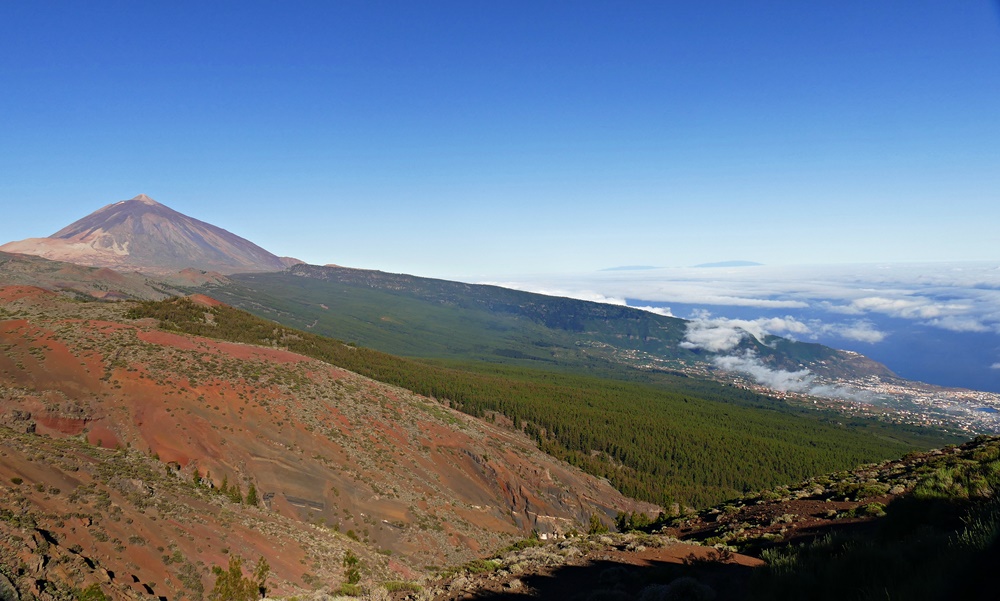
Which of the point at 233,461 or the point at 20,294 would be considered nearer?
the point at 233,461

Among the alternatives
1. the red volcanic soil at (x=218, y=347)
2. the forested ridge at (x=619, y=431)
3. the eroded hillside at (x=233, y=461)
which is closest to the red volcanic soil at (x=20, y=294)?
the eroded hillside at (x=233, y=461)

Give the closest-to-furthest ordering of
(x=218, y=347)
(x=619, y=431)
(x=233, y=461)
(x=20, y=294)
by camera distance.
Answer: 1. (x=233, y=461)
2. (x=218, y=347)
3. (x=20, y=294)
4. (x=619, y=431)

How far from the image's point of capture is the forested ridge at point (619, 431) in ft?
285

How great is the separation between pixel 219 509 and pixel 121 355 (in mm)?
29735

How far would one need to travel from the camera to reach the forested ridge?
87000 mm

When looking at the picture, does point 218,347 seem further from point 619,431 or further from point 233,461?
point 619,431

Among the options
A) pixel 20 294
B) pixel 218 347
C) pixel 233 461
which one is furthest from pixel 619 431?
pixel 20 294

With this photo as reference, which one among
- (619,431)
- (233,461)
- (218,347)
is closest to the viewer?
(233,461)

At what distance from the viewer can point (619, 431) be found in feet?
358

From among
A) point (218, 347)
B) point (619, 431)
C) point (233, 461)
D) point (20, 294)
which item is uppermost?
point (20, 294)

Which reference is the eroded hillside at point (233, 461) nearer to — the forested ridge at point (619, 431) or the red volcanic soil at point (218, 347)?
A: the red volcanic soil at point (218, 347)

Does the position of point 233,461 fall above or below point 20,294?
below

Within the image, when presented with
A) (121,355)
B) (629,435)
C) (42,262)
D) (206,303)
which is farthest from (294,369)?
(42,262)

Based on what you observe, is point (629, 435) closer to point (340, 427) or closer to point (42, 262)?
point (340, 427)
